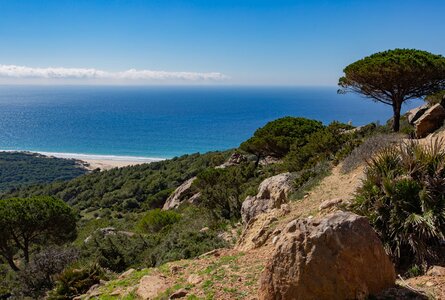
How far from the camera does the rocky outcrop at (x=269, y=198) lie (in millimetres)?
14422

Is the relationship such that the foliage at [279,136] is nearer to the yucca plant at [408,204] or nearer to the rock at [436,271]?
the yucca plant at [408,204]

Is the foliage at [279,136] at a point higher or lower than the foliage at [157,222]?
higher

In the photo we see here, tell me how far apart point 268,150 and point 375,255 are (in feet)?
80.0

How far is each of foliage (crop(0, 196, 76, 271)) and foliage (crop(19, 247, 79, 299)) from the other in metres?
6.82

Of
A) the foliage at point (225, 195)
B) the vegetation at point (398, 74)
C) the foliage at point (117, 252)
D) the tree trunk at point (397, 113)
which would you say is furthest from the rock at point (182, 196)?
the tree trunk at point (397, 113)

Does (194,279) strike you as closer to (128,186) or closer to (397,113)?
(397,113)

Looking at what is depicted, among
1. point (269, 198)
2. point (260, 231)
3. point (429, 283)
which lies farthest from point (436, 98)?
point (429, 283)

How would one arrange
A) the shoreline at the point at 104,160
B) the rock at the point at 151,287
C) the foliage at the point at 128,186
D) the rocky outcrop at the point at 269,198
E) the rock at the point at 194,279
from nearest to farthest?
1. the rock at the point at 194,279
2. the rock at the point at 151,287
3. the rocky outcrop at the point at 269,198
4. the foliage at the point at 128,186
5. the shoreline at the point at 104,160

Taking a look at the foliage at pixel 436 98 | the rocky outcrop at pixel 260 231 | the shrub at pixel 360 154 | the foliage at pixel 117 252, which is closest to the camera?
the rocky outcrop at pixel 260 231

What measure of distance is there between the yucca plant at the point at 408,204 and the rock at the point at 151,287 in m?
4.66

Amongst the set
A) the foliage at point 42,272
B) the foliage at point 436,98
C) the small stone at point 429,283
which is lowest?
the foliage at point 42,272

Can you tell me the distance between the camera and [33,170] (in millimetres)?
81500

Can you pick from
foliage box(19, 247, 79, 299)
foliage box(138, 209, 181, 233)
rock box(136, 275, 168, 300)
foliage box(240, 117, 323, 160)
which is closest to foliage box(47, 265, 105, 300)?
rock box(136, 275, 168, 300)

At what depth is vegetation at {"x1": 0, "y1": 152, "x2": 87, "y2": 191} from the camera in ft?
251
